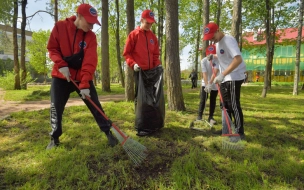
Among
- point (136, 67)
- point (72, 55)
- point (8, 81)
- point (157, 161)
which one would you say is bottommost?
point (157, 161)

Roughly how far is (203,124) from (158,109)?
3.67 ft

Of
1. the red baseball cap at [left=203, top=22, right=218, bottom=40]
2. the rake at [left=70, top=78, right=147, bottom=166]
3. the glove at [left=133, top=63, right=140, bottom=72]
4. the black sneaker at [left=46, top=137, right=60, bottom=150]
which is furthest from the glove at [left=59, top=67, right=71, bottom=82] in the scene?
the red baseball cap at [left=203, top=22, right=218, bottom=40]

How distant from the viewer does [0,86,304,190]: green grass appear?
2070mm

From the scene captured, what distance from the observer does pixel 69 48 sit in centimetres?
269

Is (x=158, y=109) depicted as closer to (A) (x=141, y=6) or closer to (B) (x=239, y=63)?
(B) (x=239, y=63)

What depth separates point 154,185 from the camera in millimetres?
2045

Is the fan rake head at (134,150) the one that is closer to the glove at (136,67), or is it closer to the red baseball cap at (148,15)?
the glove at (136,67)

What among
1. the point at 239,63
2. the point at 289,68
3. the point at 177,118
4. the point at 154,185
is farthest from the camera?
the point at 289,68

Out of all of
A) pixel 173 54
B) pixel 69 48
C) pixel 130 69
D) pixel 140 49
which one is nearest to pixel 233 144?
pixel 140 49

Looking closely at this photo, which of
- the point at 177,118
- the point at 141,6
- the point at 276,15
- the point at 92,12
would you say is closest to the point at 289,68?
the point at 276,15

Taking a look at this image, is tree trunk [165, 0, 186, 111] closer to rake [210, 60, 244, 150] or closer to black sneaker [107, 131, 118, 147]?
rake [210, 60, 244, 150]

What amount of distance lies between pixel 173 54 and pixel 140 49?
5.29 feet

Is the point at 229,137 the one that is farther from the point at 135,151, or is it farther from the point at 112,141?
the point at 112,141

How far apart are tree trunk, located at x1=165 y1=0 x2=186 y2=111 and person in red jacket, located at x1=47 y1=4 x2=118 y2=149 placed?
2403mm
